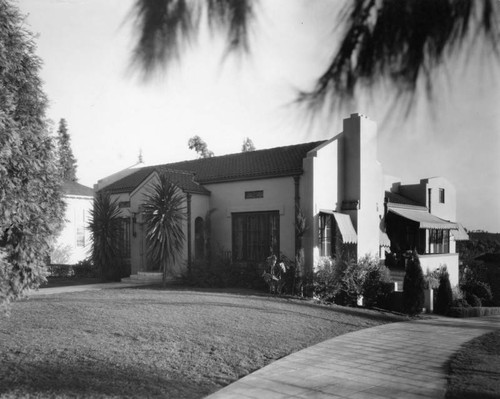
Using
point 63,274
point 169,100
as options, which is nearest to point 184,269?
point 63,274

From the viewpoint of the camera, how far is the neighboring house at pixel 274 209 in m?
18.1

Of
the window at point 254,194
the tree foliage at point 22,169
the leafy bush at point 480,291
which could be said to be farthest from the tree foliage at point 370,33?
the leafy bush at point 480,291

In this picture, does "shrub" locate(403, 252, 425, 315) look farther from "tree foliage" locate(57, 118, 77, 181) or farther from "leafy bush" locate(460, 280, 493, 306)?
"tree foliage" locate(57, 118, 77, 181)

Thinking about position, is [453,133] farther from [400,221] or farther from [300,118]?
[400,221]

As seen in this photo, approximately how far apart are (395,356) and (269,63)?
8.88m

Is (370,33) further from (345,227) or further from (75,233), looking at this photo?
(75,233)

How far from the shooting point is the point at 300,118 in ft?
6.41

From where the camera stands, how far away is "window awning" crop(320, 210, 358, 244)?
717 inches

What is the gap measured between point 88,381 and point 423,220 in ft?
69.0

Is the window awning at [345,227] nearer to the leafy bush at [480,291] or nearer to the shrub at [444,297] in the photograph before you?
the shrub at [444,297]

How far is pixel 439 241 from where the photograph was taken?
89.0ft

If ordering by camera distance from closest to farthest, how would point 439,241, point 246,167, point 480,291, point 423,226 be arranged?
1. point 246,167
2. point 423,226
3. point 480,291
4. point 439,241

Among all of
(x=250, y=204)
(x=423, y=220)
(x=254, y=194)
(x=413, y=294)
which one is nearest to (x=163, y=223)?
(x=250, y=204)

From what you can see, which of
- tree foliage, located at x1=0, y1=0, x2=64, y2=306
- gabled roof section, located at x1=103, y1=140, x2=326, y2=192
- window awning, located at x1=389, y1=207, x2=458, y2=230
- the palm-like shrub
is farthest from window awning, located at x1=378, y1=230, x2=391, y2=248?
tree foliage, located at x1=0, y1=0, x2=64, y2=306
